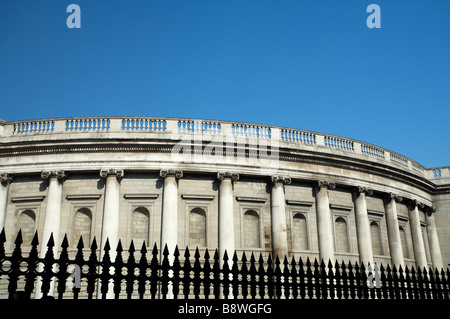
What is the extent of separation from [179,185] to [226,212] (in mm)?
2849

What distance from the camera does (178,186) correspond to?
2411 centimetres

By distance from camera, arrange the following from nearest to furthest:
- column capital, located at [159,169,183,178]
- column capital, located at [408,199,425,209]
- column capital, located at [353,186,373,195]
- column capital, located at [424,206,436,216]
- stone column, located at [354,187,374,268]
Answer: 1. column capital, located at [159,169,183,178]
2. stone column, located at [354,187,374,268]
3. column capital, located at [353,186,373,195]
4. column capital, located at [408,199,425,209]
5. column capital, located at [424,206,436,216]

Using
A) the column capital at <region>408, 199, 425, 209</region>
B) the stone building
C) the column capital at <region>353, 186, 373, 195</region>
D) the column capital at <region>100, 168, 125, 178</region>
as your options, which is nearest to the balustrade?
the stone building

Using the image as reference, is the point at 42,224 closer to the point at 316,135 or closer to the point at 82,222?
the point at 82,222

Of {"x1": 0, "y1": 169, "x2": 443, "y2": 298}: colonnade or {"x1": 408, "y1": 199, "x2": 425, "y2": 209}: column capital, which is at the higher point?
{"x1": 408, "y1": 199, "x2": 425, "y2": 209}: column capital

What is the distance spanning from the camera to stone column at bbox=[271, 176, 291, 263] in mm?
24016

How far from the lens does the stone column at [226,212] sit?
2325cm

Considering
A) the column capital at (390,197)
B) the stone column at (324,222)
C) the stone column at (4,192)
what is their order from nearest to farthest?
the stone column at (4,192)
the stone column at (324,222)
the column capital at (390,197)

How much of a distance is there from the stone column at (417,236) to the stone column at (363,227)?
5.34m

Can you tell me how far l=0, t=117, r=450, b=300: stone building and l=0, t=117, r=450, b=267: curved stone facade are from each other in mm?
53

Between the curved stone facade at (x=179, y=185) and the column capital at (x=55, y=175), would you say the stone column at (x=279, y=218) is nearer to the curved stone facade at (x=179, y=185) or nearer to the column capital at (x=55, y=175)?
the curved stone facade at (x=179, y=185)

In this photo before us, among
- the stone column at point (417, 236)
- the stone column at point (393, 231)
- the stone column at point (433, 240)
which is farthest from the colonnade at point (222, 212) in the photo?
the stone column at point (433, 240)

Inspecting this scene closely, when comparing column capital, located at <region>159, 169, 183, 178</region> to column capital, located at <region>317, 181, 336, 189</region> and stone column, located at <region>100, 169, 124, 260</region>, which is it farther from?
column capital, located at <region>317, 181, 336, 189</region>

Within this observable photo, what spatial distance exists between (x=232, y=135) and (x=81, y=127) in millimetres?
8096
